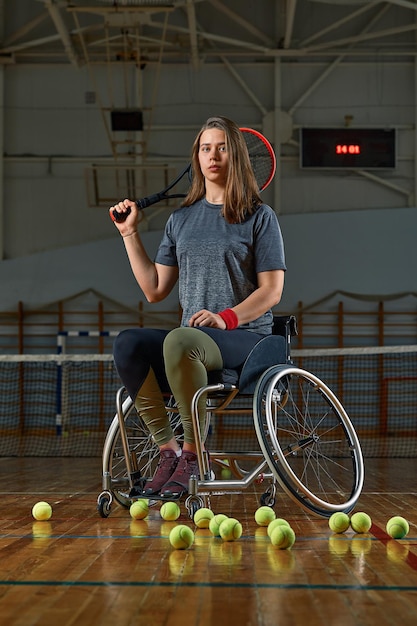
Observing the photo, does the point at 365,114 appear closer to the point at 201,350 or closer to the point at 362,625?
the point at 201,350

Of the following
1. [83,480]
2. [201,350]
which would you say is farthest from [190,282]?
[83,480]

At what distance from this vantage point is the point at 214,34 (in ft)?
44.4

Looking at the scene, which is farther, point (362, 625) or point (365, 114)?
point (365, 114)

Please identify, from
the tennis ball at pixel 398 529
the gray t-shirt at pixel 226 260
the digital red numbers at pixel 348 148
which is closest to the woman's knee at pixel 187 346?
the gray t-shirt at pixel 226 260

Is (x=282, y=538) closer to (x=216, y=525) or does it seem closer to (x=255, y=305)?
(x=216, y=525)

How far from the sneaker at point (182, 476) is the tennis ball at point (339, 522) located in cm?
46

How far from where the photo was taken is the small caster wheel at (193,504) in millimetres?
2803

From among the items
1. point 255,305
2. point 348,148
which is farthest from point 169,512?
point 348,148

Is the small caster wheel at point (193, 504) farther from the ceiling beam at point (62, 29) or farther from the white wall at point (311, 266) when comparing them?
the white wall at point (311, 266)

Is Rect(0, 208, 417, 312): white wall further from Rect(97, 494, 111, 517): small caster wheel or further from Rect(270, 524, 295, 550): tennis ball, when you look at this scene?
Rect(270, 524, 295, 550): tennis ball

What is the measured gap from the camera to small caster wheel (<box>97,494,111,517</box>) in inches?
123

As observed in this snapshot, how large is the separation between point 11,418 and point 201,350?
34.7ft

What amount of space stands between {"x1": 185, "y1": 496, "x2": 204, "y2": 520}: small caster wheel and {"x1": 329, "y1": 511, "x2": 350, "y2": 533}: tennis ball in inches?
16.4

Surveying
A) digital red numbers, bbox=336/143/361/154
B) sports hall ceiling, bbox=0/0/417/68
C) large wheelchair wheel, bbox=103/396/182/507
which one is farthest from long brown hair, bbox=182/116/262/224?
sports hall ceiling, bbox=0/0/417/68
